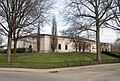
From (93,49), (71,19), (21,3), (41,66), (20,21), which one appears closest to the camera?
(41,66)

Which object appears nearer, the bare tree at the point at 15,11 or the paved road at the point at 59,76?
the paved road at the point at 59,76

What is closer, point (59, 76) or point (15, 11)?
point (59, 76)

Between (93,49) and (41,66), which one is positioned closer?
(41,66)

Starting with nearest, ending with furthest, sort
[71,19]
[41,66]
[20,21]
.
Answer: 1. [41,66]
2. [20,21]
3. [71,19]

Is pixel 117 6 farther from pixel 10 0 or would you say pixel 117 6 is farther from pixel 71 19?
pixel 10 0

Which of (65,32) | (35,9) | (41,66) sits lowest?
(41,66)

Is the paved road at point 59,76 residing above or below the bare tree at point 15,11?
below

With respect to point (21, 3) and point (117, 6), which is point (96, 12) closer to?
point (117, 6)

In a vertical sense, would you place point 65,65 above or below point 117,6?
below

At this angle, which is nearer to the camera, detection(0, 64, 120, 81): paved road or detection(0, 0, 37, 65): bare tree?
detection(0, 64, 120, 81): paved road

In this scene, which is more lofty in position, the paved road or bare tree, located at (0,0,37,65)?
bare tree, located at (0,0,37,65)

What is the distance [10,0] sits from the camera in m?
41.8

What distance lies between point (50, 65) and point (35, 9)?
395 inches

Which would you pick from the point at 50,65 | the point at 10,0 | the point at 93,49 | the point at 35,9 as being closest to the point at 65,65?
the point at 50,65
